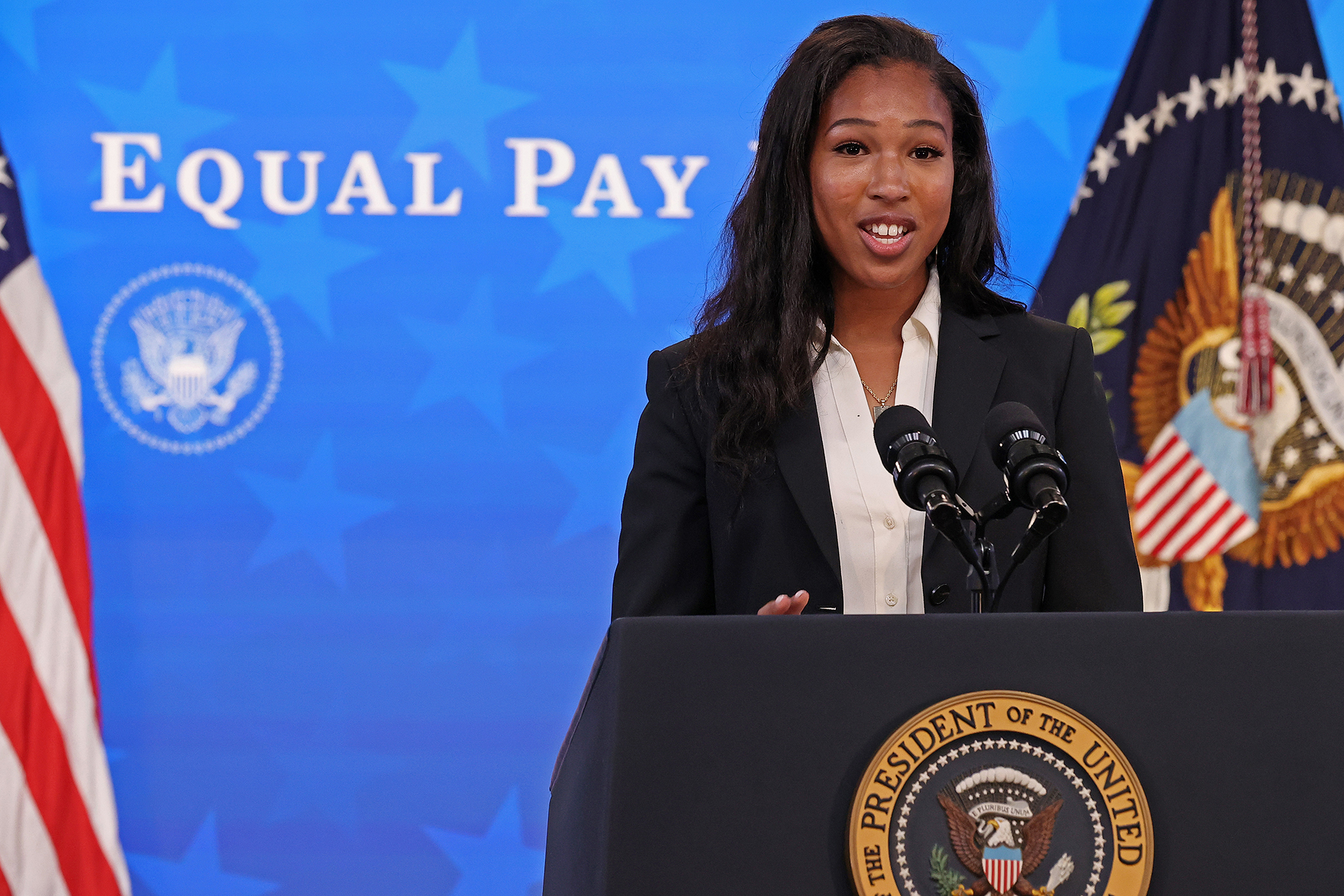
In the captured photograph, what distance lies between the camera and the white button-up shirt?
4.87 ft

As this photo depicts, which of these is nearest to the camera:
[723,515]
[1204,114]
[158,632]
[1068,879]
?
[1068,879]

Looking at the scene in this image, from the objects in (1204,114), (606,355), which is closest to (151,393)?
(606,355)

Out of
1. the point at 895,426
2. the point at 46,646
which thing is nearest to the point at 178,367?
the point at 46,646

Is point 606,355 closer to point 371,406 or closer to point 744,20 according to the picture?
point 371,406

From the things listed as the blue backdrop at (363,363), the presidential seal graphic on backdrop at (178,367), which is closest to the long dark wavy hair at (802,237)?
the blue backdrop at (363,363)

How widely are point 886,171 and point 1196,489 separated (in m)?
2.15

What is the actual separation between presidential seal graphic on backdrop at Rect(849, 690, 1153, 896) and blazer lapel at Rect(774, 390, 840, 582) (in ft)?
1.87

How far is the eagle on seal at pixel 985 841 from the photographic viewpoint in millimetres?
869

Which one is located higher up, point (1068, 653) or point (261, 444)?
point (261, 444)

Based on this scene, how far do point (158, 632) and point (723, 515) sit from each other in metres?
2.18

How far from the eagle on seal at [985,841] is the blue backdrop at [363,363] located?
2.40 m

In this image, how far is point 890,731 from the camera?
2.93 ft

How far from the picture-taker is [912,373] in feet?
5.33

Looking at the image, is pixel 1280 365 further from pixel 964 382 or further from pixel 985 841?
pixel 985 841
